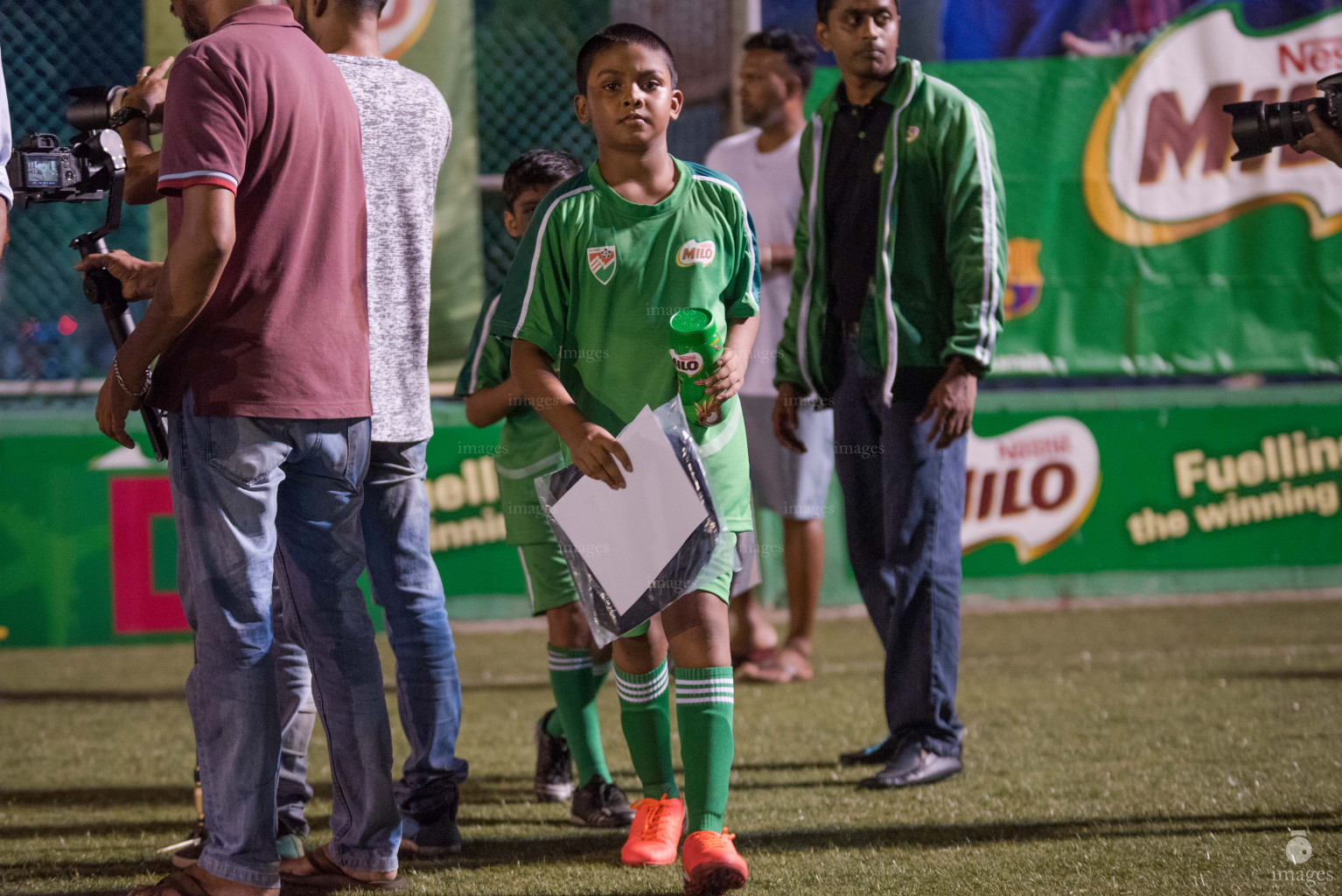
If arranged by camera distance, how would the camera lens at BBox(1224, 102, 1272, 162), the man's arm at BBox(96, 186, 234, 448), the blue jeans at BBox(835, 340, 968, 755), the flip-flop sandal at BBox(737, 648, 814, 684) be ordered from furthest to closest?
1. the flip-flop sandal at BBox(737, 648, 814, 684)
2. the blue jeans at BBox(835, 340, 968, 755)
3. the camera lens at BBox(1224, 102, 1272, 162)
4. the man's arm at BBox(96, 186, 234, 448)

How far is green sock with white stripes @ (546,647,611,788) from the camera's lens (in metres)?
3.34

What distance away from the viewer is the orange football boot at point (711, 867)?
2.55 m

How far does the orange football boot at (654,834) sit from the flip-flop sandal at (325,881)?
49cm

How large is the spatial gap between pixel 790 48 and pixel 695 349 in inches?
134

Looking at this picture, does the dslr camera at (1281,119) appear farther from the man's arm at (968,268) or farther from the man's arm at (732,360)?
the man's arm at (732,360)

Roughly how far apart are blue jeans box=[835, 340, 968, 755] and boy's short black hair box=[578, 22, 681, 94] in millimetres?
1277

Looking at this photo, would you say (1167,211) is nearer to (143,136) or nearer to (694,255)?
(694,255)

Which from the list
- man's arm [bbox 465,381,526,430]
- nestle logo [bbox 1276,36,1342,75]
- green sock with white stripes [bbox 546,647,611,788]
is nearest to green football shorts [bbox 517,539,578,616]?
green sock with white stripes [bbox 546,647,611,788]

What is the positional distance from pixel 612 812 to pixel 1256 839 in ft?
4.82

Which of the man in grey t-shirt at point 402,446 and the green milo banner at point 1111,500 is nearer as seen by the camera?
the man in grey t-shirt at point 402,446

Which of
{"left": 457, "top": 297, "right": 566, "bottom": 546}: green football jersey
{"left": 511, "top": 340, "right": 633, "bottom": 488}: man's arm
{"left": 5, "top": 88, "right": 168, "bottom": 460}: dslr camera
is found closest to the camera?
{"left": 511, "top": 340, "right": 633, "bottom": 488}: man's arm

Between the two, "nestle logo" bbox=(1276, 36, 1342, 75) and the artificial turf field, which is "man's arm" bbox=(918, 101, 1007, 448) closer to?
the artificial turf field

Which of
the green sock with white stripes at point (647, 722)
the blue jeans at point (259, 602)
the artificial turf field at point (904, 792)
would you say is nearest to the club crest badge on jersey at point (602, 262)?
the blue jeans at point (259, 602)

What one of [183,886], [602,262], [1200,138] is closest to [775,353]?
[602,262]
